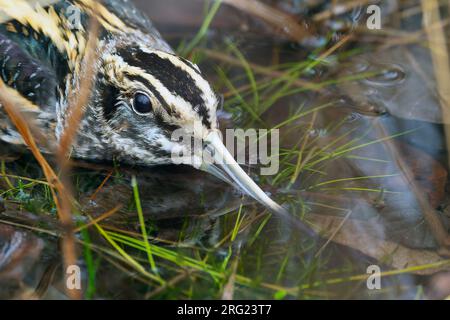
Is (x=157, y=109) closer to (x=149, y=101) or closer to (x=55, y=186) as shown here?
(x=149, y=101)

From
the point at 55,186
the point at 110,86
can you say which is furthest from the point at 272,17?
the point at 55,186

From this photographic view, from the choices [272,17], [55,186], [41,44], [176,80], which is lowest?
[55,186]

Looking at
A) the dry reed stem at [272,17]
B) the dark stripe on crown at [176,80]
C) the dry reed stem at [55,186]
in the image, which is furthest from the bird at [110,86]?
the dry reed stem at [272,17]

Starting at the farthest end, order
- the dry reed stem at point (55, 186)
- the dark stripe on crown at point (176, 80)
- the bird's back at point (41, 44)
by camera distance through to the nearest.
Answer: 1. the bird's back at point (41, 44)
2. the dark stripe on crown at point (176, 80)
3. the dry reed stem at point (55, 186)

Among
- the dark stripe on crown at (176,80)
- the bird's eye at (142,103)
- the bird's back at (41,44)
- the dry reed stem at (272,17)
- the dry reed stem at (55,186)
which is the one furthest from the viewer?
the dry reed stem at (272,17)

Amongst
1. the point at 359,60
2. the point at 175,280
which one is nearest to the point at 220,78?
the point at 359,60

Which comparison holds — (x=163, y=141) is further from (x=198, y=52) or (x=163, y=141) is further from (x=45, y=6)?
(x=198, y=52)

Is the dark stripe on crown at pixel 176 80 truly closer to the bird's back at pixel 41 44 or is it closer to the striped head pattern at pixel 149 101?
the striped head pattern at pixel 149 101
